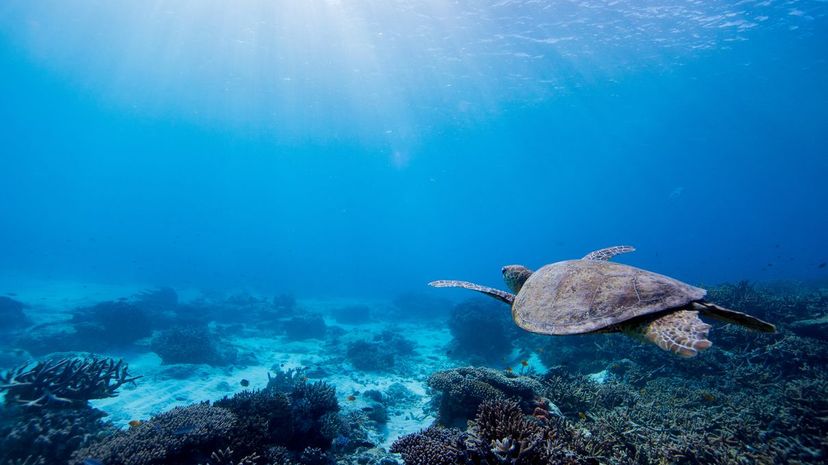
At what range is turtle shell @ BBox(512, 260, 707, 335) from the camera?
3.54 metres

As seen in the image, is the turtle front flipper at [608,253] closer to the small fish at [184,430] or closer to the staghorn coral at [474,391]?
the staghorn coral at [474,391]

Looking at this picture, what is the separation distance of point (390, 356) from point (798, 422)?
1277cm

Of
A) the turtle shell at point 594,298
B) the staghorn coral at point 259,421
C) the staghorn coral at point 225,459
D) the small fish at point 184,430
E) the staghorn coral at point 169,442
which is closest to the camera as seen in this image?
the turtle shell at point 594,298

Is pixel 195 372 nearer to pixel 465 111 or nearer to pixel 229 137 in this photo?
pixel 465 111

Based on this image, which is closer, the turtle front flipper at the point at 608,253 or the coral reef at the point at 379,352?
the turtle front flipper at the point at 608,253

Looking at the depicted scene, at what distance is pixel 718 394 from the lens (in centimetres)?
694

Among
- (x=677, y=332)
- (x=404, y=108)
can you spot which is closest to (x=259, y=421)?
(x=677, y=332)

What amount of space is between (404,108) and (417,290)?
1035 inches

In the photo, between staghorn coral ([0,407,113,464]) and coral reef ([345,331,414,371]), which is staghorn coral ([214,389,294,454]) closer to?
staghorn coral ([0,407,113,464])

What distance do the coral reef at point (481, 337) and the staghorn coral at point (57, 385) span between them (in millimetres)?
12843

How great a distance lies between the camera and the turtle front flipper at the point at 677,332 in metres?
2.79

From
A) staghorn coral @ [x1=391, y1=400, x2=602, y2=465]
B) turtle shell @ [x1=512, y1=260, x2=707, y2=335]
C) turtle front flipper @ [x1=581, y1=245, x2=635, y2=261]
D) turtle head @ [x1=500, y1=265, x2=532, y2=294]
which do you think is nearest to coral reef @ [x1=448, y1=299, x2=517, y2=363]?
turtle front flipper @ [x1=581, y1=245, x2=635, y2=261]

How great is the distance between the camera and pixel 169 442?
4.53 m

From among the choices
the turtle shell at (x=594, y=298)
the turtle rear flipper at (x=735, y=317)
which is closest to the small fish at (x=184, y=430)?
the turtle shell at (x=594, y=298)
